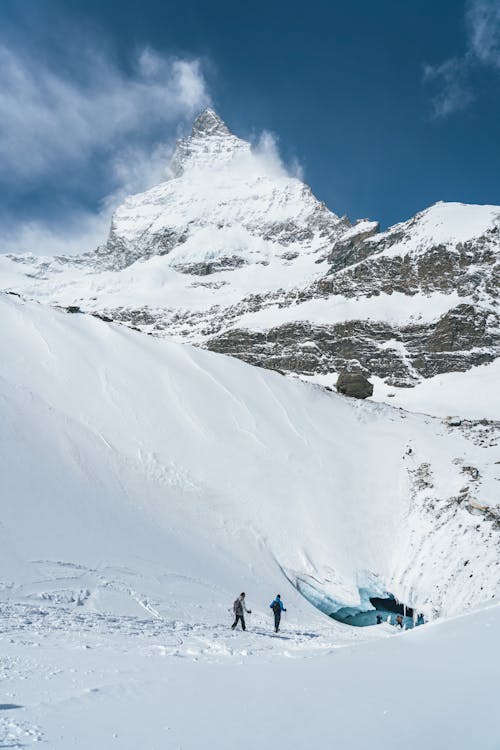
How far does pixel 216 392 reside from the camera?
85.3 ft

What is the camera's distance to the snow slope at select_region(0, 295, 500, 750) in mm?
4922

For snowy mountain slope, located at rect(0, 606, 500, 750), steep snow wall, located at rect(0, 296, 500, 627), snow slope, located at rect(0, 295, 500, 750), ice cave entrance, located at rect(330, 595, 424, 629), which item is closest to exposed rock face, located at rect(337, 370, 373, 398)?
snow slope, located at rect(0, 295, 500, 750)

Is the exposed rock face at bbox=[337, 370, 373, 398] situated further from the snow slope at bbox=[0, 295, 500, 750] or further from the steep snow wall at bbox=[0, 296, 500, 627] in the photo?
the steep snow wall at bbox=[0, 296, 500, 627]

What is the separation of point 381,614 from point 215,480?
7479 mm

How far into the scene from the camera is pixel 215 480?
20344 millimetres

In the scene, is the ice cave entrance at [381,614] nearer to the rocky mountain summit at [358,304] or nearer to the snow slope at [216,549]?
the snow slope at [216,549]

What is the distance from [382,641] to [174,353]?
71.6ft

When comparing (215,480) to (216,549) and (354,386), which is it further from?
(354,386)

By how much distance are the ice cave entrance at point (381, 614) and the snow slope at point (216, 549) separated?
0.46 metres

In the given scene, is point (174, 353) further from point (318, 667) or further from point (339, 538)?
point (318, 667)

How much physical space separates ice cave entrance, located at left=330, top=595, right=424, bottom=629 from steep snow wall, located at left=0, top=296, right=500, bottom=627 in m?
0.46

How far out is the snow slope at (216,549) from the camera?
4.92 m

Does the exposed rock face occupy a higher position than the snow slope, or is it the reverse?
the exposed rock face

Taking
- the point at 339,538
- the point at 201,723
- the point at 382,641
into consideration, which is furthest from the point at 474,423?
the point at 201,723
